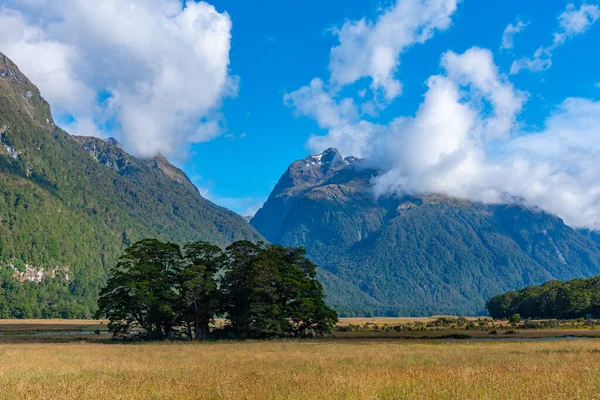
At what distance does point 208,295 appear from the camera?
66750mm

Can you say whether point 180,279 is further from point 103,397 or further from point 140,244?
point 103,397

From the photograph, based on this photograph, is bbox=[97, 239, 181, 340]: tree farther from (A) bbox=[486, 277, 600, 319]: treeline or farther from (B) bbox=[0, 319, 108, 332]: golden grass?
(A) bbox=[486, 277, 600, 319]: treeline

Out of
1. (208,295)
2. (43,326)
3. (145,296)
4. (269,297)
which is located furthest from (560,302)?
(43,326)

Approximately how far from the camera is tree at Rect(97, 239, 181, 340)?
6372 cm

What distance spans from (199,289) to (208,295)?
8.66ft

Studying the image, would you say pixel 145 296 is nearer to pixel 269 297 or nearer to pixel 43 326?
pixel 269 297

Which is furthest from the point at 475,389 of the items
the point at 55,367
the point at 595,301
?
the point at 595,301

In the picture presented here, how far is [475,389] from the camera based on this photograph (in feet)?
49.9

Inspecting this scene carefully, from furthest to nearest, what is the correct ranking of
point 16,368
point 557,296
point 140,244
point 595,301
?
point 557,296, point 595,301, point 140,244, point 16,368

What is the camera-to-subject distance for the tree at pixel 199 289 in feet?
212

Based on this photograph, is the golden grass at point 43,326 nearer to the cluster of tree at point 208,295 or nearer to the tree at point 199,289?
the cluster of tree at point 208,295

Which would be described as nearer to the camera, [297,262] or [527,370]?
[527,370]

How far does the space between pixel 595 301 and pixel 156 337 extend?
10612 cm

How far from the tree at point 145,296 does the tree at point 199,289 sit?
189cm
